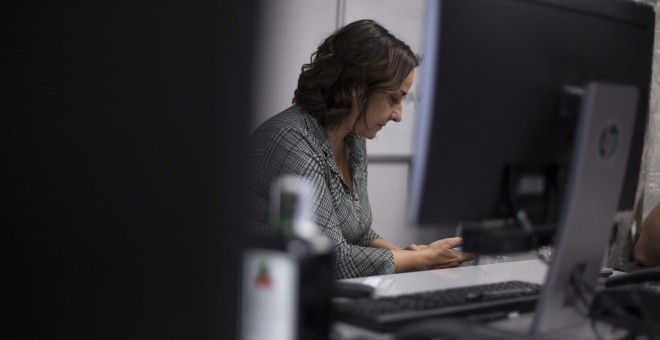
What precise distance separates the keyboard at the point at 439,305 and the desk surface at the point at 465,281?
2 cm

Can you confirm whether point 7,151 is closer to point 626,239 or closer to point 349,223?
point 349,223

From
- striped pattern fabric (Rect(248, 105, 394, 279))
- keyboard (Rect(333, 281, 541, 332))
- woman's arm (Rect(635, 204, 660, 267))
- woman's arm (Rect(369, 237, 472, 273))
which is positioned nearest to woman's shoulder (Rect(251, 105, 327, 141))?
striped pattern fabric (Rect(248, 105, 394, 279))

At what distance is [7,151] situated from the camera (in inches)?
45.3

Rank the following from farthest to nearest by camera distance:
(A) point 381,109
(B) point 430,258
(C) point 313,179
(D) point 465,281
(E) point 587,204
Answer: (A) point 381,109 → (B) point 430,258 → (C) point 313,179 → (D) point 465,281 → (E) point 587,204

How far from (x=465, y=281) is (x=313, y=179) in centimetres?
46

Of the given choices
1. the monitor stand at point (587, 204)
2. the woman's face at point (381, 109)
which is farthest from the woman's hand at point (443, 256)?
the monitor stand at point (587, 204)

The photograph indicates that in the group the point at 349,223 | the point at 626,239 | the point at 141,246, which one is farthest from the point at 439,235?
the point at 141,246

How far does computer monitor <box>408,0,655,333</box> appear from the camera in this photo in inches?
39.0

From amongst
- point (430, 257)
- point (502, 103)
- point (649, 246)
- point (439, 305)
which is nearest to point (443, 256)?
point (430, 257)

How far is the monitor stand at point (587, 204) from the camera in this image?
101cm

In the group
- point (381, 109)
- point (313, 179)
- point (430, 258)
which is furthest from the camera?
point (381, 109)

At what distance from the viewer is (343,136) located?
206 centimetres

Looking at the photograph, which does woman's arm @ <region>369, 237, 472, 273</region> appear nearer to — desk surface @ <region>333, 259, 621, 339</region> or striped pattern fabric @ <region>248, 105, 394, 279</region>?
striped pattern fabric @ <region>248, 105, 394, 279</region>

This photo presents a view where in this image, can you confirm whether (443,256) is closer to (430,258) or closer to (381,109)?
(430,258)
